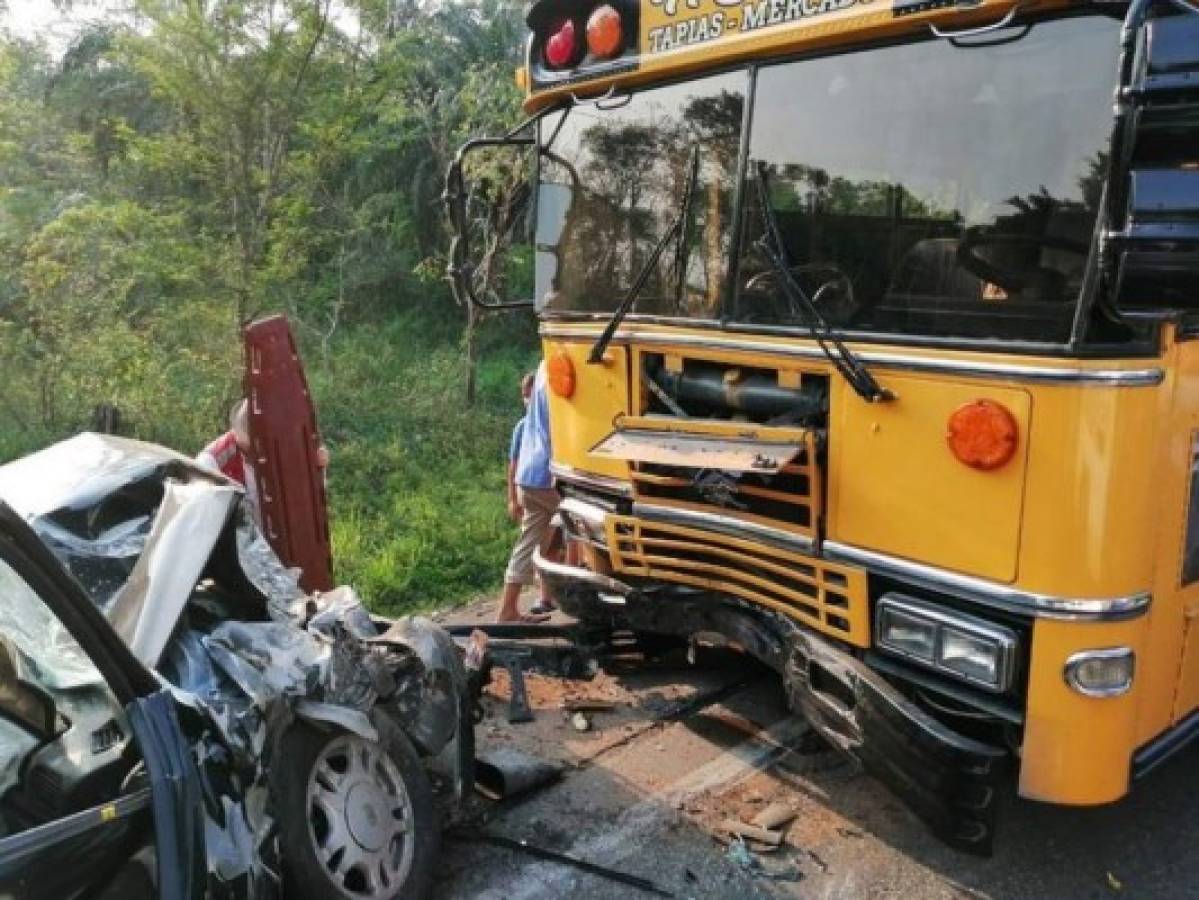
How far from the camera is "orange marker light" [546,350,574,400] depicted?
432 cm

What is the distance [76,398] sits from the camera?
9.13m

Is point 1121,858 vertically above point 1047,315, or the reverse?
point 1047,315

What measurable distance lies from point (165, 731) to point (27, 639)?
42cm

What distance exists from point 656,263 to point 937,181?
116 centimetres

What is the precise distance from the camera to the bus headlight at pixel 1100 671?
2881mm

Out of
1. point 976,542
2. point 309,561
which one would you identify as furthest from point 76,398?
point 976,542

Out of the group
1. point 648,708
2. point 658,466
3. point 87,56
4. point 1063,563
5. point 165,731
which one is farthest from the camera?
point 87,56

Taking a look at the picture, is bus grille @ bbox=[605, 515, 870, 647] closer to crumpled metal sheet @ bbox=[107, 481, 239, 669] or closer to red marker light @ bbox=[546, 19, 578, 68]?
crumpled metal sheet @ bbox=[107, 481, 239, 669]

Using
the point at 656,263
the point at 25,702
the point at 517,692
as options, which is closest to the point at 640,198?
the point at 656,263

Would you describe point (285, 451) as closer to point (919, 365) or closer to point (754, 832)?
point (754, 832)

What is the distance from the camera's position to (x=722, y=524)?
12.1ft

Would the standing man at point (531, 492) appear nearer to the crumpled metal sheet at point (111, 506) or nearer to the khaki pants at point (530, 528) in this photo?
the khaki pants at point (530, 528)

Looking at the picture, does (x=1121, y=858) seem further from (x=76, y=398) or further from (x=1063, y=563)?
(x=76, y=398)

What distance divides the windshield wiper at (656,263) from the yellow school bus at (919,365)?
1 cm
